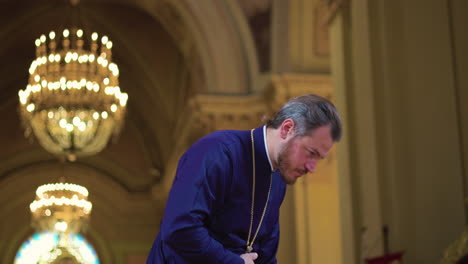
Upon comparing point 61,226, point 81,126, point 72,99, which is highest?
point 72,99

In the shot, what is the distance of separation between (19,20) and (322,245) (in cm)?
1001

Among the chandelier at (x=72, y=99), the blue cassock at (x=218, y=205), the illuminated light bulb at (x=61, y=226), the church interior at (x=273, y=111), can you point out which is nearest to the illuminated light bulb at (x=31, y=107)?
the chandelier at (x=72, y=99)

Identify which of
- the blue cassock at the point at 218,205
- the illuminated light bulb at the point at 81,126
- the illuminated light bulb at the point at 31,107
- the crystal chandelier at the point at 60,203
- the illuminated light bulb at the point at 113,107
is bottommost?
the crystal chandelier at the point at 60,203

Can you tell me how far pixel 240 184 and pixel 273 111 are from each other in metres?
8.92

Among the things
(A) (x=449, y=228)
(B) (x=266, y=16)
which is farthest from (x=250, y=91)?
(A) (x=449, y=228)

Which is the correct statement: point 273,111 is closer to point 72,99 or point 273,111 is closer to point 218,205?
point 72,99

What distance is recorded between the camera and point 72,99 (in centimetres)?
1238

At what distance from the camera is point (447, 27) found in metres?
6.47

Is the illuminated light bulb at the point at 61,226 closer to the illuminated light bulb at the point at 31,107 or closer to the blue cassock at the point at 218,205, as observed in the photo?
the illuminated light bulb at the point at 31,107

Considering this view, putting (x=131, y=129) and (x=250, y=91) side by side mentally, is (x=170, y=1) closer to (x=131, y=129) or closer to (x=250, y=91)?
(x=250, y=91)

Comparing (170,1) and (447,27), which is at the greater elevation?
(170,1)

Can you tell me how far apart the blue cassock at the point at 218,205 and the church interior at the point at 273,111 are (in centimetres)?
215

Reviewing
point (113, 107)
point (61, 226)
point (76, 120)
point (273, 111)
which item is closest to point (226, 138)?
point (273, 111)

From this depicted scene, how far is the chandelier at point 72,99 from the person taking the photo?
1236cm
